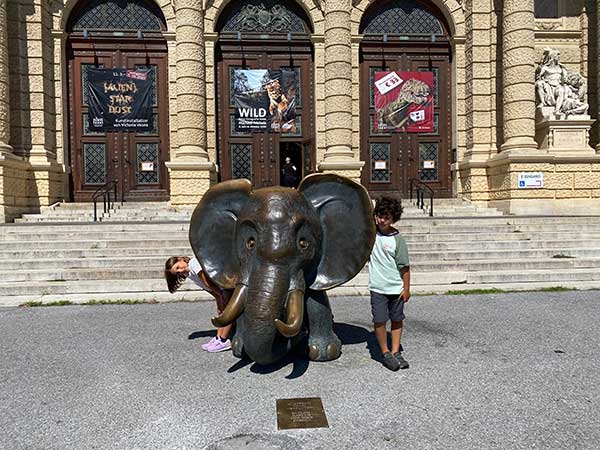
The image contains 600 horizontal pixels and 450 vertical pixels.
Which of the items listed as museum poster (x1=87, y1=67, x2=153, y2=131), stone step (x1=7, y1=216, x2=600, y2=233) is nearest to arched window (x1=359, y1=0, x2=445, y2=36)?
museum poster (x1=87, y1=67, x2=153, y2=131)

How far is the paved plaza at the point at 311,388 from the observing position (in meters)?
2.79

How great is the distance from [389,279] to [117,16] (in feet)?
53.8

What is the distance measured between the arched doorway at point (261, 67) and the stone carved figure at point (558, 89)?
8164 millimetres

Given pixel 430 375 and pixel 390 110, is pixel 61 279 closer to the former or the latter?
pixel 430 375

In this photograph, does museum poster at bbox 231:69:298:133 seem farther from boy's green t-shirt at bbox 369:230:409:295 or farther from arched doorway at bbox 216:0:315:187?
boy's green t-shirt at bbox 369:230:409:295

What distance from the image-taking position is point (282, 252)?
3760 mm

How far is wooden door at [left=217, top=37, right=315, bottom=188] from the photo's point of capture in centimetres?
1655

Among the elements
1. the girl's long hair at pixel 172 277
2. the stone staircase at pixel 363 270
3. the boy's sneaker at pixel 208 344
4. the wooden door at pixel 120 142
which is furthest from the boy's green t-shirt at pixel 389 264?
the wooden door at pixel 120 142

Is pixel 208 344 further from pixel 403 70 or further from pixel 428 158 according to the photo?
pixel 403 70

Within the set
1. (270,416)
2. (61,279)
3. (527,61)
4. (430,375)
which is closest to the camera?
(270,416)

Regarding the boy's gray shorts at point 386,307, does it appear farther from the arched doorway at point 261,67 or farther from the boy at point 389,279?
the arched doorway at point 261,67

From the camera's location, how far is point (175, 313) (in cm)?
618

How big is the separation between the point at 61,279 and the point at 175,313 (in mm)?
2983

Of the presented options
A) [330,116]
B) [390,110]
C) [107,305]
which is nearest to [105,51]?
[330,116]
